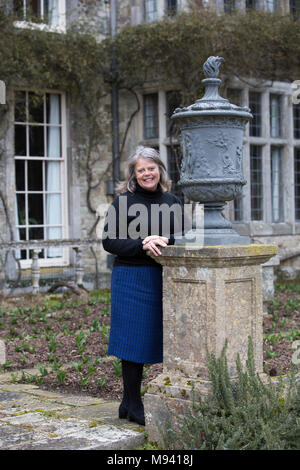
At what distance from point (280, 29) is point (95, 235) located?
466 centimetres

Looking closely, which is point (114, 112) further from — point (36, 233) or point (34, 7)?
point (36, 233)

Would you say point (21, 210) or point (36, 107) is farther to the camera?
point (36, 107)

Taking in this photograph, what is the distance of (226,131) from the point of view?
4.24m

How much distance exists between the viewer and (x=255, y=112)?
1337cm

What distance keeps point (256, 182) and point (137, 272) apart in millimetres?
9039

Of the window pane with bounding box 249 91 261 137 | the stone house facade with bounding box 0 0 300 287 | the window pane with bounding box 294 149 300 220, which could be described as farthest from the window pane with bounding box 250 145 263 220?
the window pane with bounding box 294 149 300 220

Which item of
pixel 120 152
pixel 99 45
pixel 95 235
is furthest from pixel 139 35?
pixel 95 235

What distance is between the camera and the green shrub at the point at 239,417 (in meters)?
3.79

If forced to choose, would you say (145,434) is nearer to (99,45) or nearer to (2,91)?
(2,91)

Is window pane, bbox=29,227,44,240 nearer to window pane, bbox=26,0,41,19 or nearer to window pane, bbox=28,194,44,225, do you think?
window pane, bbox=28,194,44,225

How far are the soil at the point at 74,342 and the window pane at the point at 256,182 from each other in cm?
304

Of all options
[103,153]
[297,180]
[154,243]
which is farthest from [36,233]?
[154,243]

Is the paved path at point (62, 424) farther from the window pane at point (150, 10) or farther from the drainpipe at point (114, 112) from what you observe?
the window pane at point (150, 10)

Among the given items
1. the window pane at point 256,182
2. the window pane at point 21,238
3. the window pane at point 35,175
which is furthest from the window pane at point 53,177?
the window pane at point 256,182
